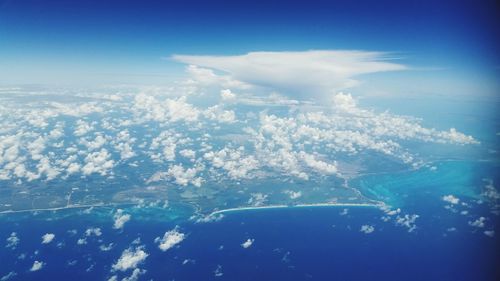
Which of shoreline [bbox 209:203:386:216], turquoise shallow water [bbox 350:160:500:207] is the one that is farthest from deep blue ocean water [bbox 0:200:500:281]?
turquoise shallow water [bbox 350:160:500:207]

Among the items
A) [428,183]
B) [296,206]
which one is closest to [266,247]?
[296,206]

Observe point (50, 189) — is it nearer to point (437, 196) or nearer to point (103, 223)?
point (103, 223)

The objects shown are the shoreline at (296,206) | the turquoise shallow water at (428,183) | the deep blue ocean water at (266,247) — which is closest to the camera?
the deep blue ocean water at (266,247)

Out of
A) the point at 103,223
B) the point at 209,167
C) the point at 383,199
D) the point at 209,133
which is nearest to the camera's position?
the point at 103,223

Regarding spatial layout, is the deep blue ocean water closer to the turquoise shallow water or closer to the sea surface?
the sea surface

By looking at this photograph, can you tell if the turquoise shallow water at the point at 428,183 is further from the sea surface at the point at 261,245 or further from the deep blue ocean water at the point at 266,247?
the deep blue ocean water at the point at 266,247

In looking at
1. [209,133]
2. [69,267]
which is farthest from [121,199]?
[209,133]

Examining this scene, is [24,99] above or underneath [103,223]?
above

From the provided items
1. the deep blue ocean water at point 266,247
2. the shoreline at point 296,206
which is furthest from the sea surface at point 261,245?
the shoreline at point 296,206

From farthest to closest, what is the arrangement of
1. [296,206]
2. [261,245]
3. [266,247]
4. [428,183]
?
[428,183] → [296,206] → [261,245] → [266,247]

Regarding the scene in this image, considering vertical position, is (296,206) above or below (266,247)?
above

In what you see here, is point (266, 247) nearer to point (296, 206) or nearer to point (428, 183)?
point (296, 206)
